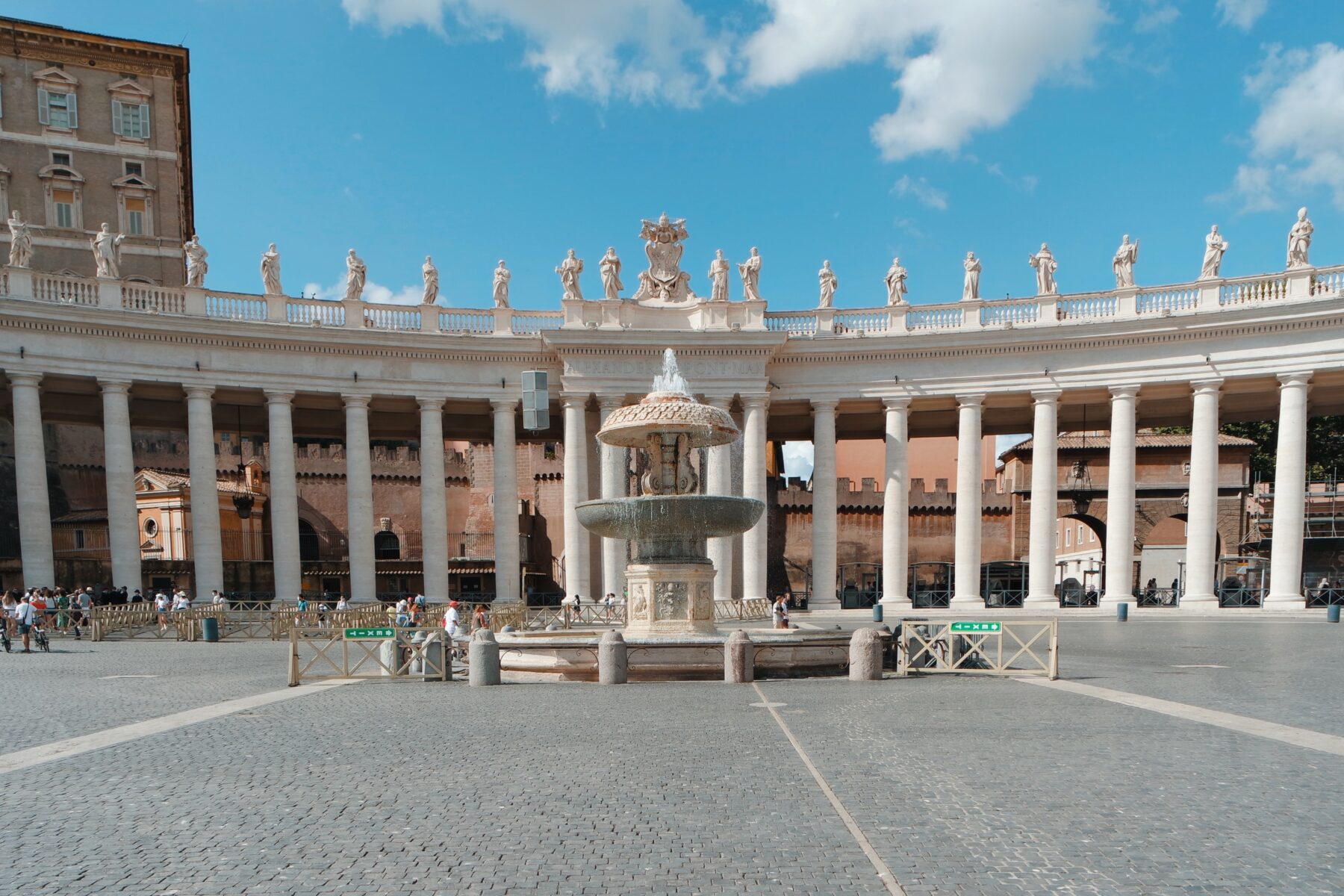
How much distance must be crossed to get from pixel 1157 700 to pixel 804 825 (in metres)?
8.63

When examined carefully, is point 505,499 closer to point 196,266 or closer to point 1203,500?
point 196,266

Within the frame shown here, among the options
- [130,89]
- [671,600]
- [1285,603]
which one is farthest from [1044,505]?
[130,89]

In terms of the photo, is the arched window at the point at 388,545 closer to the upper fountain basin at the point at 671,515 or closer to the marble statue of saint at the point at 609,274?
the marble statue of saint at the point at 609,274

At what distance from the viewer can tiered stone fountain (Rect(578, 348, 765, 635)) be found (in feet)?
58.1

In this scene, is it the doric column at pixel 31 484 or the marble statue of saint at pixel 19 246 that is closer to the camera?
the doric column at pixel 31 484

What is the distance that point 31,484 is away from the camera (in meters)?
32.3

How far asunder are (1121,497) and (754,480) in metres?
14.7

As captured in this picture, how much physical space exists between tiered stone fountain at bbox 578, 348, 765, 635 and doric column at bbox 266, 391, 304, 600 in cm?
2133

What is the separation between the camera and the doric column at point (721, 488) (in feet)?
118

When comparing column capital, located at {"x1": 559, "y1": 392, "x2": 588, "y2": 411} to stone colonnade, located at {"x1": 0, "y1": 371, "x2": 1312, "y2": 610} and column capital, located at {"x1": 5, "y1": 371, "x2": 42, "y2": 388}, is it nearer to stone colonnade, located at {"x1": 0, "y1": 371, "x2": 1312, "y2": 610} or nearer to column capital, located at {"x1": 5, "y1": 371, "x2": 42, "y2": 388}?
stone colonnade, located at {"x1": 0, "y1": 371, "x2": 1312, "y2": 610}

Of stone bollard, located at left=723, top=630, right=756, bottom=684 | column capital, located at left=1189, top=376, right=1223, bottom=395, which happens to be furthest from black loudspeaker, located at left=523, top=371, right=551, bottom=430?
column capital, located at left=1189, top=376, right=1223, bottom=395

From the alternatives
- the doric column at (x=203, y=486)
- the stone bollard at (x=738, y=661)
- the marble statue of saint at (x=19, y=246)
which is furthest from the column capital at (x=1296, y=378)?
the marble statue of saint at (x=19, y=246)

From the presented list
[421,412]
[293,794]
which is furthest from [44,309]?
[293,794]

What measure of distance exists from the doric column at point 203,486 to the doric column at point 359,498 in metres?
4.96
